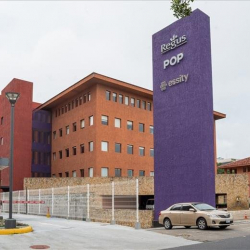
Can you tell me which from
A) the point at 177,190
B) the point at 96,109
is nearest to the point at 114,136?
the point at 96,109

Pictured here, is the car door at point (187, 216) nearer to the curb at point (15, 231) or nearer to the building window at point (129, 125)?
the curb at point (15, 231)

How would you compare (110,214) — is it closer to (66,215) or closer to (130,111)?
(66,215)

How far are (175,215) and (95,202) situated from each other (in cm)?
599

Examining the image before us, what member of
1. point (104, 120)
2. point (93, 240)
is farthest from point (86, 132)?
point (93, 240)

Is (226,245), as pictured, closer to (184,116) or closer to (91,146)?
(184,116)

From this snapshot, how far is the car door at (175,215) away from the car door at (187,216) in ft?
0.69

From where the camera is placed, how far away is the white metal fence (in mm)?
21953

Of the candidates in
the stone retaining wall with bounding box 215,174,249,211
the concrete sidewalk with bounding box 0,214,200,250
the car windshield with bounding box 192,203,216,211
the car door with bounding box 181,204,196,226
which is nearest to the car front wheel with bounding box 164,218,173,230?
the car door with bounding box 181,204,196,226

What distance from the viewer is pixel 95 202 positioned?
2470cm

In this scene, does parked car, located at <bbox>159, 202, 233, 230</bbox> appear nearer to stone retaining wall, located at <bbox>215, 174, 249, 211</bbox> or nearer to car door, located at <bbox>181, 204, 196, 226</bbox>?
car door, located at <bbox>181, 204, 196, 226</bbox>

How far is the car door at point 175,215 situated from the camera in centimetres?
2041

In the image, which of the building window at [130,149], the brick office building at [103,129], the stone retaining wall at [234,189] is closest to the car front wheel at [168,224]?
the stone retaining wall at [234,189]

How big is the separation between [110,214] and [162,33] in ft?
38.8

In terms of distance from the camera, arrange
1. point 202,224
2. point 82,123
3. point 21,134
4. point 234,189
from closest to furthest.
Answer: point 202,224 → point 234,189 → point 82,123 → point 21,134
